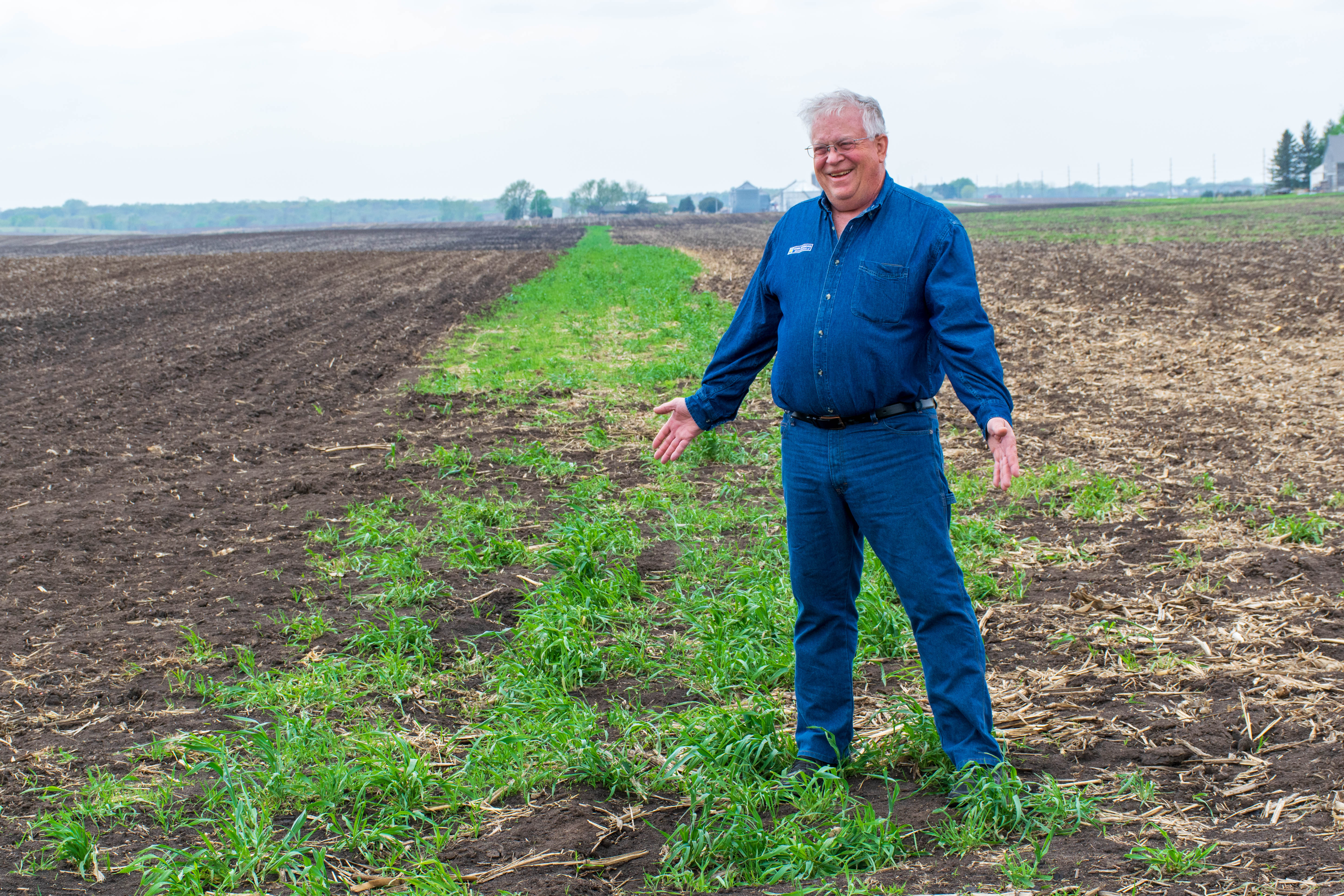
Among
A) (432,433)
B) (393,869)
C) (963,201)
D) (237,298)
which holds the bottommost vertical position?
(393,869)

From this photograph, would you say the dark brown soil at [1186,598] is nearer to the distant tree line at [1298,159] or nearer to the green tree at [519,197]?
the distant tree line at [1298,159]

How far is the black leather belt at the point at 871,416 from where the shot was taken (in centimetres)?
→ 347

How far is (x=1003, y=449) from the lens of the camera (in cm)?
338

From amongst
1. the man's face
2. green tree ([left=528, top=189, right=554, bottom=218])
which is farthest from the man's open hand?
green tree ([left=528, top=189, right=554, bottom=218])

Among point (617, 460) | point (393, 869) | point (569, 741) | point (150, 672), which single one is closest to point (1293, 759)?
point (569, 741)

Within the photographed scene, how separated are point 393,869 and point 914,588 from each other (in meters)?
1.96

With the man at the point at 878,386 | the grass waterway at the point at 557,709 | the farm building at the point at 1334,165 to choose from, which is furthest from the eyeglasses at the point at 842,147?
the farm building at the point at 1334,165

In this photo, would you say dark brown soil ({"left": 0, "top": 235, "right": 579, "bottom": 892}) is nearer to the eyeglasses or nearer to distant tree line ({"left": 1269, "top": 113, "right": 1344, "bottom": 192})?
the eyeglasses

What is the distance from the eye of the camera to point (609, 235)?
65500 mm

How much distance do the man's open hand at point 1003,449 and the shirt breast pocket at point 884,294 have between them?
45 centimetres

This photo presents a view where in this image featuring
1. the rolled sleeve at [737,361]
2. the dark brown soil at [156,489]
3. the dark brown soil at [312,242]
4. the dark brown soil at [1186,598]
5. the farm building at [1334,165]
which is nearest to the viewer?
the dark brown soil at [1186,598]

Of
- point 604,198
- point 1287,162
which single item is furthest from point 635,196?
point 1287,162

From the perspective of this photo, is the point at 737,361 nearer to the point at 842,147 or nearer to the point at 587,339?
the point at 842,147

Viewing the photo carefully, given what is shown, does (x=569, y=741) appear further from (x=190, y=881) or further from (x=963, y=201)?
(x=963, y=201)
